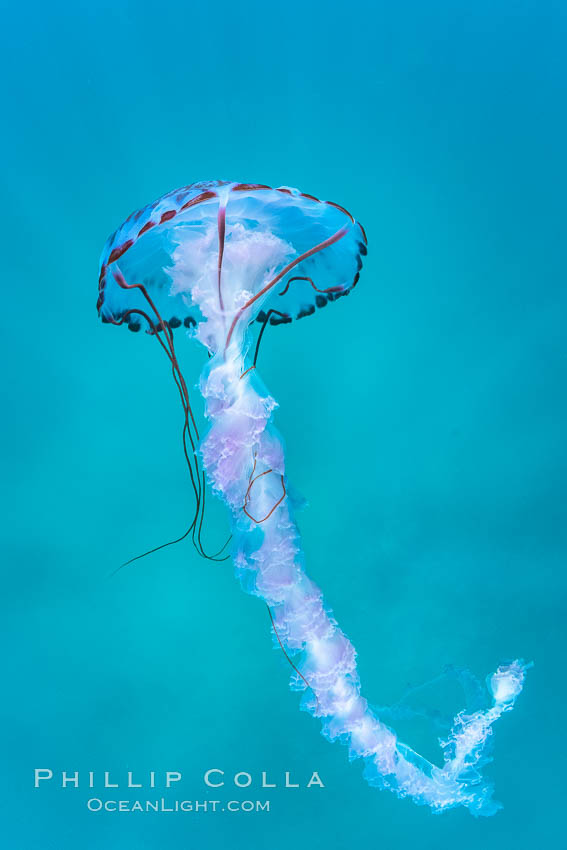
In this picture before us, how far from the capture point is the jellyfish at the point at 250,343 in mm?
2816

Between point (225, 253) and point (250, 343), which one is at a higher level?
point (225, 253)

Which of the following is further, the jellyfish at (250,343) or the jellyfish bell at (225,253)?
the jellyfish at (250,343)

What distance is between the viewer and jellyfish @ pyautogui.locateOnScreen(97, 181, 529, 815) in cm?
282

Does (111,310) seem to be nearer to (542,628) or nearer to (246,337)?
(246,337)

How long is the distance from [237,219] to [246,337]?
2.13 ft

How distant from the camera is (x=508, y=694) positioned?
3.85 m

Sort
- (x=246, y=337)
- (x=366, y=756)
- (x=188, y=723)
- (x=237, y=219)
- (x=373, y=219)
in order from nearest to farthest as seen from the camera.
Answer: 1. (x=237, y=219)
2. (x=246, y=337)
3. (x=366, y=756)
4. (x=373, y=219)
5. (x=188, y=723)

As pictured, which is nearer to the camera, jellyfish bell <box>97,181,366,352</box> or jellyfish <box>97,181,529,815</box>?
jellyfish bell <box>97,181,366,352</box>

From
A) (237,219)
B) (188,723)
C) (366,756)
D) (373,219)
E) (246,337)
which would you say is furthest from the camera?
(188,723)

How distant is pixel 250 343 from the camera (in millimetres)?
3236

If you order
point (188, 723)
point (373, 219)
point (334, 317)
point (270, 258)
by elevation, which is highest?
point (373, 219)

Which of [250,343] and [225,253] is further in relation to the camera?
[250,343]

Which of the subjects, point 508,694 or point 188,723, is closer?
point 508,694

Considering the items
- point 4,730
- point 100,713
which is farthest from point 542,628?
point 4,730
